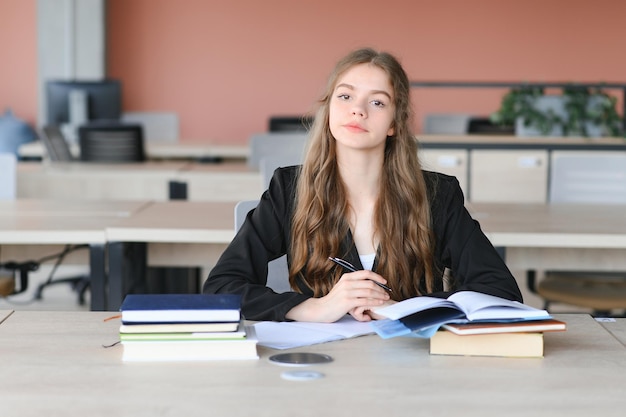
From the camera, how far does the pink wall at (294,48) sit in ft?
27.8

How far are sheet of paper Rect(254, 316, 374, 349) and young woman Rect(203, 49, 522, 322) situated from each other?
254mm

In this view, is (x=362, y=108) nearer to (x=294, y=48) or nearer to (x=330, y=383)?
(x=330, y=383)

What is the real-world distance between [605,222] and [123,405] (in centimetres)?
229

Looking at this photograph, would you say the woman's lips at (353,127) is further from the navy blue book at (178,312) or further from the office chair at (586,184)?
the office chair at (586,184)

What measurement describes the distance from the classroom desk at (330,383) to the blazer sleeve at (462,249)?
37cm

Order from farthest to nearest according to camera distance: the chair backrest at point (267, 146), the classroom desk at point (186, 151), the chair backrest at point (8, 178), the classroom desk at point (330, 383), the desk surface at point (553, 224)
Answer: the classroom desk at point (186, 151) < the chair backrest at point (267, 146) < the chair backrest at point (8, 178) < the desk surface at point (553, 224) < the classroom desk at point (330, 383)

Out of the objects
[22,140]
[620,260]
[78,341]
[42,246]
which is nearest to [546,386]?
[78,341]

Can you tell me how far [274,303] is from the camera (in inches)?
76.7

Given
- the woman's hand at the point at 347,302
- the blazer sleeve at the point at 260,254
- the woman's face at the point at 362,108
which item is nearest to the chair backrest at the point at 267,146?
the blazer sleeve at the point at 260,254

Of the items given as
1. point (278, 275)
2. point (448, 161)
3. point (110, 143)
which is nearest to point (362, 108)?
point (278, 275)

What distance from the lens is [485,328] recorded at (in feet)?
5.38

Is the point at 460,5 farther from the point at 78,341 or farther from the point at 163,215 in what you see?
the point at 78,341

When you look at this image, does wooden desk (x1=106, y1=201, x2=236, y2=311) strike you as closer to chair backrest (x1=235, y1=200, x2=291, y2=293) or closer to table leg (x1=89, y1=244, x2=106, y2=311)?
table leg (x1=89, y1=244, x2=106, y2=311)

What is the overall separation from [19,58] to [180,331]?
7.55 m
